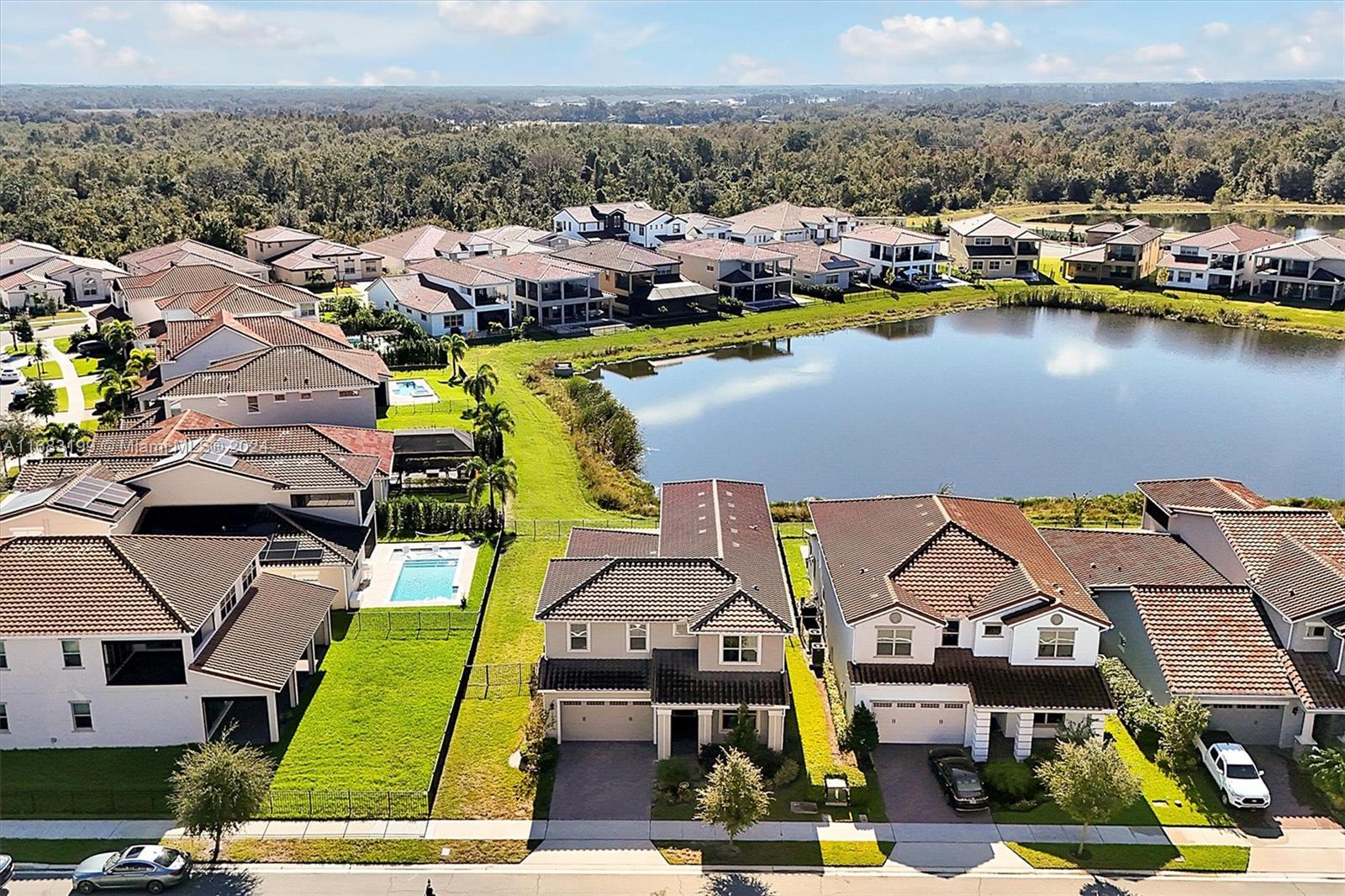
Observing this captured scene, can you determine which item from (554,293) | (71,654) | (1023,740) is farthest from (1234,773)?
(554,293)

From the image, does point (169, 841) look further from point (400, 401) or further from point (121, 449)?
point (400, 401)

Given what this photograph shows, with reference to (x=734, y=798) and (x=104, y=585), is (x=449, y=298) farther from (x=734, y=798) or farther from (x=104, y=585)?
(x=734, y=798)

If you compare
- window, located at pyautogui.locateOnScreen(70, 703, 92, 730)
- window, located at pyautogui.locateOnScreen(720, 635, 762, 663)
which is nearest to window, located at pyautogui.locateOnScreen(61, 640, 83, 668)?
window, located at pyautogui.locateOnScreen(70, 703, 92, 730)

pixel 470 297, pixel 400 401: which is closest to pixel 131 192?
pixel 470 297

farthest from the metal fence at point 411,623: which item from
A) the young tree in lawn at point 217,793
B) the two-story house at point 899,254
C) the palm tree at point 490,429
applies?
the two-story house at point 899,254

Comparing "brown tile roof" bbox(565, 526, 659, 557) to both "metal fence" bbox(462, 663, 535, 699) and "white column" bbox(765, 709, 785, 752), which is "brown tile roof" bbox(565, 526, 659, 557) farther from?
"white column" bbox(765, 709, 785, 752)

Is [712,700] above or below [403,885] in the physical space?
above
